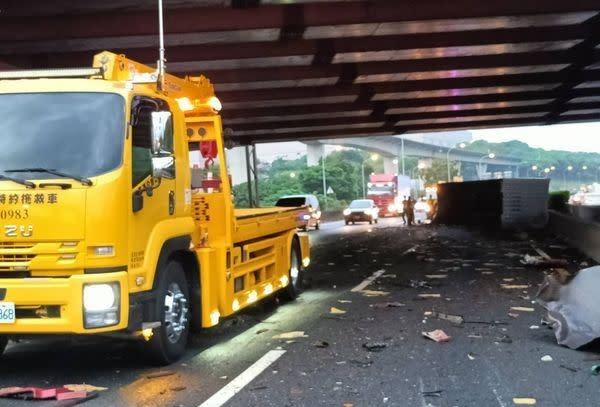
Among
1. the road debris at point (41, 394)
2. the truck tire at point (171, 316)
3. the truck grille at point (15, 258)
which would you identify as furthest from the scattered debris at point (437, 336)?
the truck grille at point (15, 258)

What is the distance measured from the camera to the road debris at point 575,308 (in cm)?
707

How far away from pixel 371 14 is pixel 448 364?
28.0 feet

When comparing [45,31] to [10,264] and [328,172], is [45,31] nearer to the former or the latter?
[10,264]

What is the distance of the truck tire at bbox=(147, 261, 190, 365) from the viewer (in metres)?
6.66

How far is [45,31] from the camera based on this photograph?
13.4m

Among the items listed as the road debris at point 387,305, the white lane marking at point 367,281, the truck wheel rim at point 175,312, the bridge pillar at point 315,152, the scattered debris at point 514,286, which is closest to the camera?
the truck wheel rim at point 175,312

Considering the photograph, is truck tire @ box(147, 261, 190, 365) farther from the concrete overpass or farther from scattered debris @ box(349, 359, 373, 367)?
the concrete overpass

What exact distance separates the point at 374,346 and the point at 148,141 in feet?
11.2

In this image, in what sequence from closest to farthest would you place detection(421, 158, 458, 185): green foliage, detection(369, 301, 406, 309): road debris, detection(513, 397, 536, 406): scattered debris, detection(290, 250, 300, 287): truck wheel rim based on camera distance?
detection(513, 397, 536, 406): scattered debris → detection(369, 301, 406, 309): road debris → detection(290, 250, 300, 287): truck wheel rim → detection(421, 158, 458, 185): green foliage

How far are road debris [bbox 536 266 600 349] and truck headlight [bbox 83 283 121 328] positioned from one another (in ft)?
15.9

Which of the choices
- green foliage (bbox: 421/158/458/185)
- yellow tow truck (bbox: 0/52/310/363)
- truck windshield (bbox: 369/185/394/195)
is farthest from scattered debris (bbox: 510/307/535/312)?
green foliage (bbox: 421/158/458/185)

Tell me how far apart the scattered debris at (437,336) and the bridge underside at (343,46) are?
3940 mm

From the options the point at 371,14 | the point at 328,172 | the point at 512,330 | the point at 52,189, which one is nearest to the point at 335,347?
the point at 512,330

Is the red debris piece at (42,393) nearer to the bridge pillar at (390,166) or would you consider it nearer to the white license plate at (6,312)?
the white license plate at (6,312)
